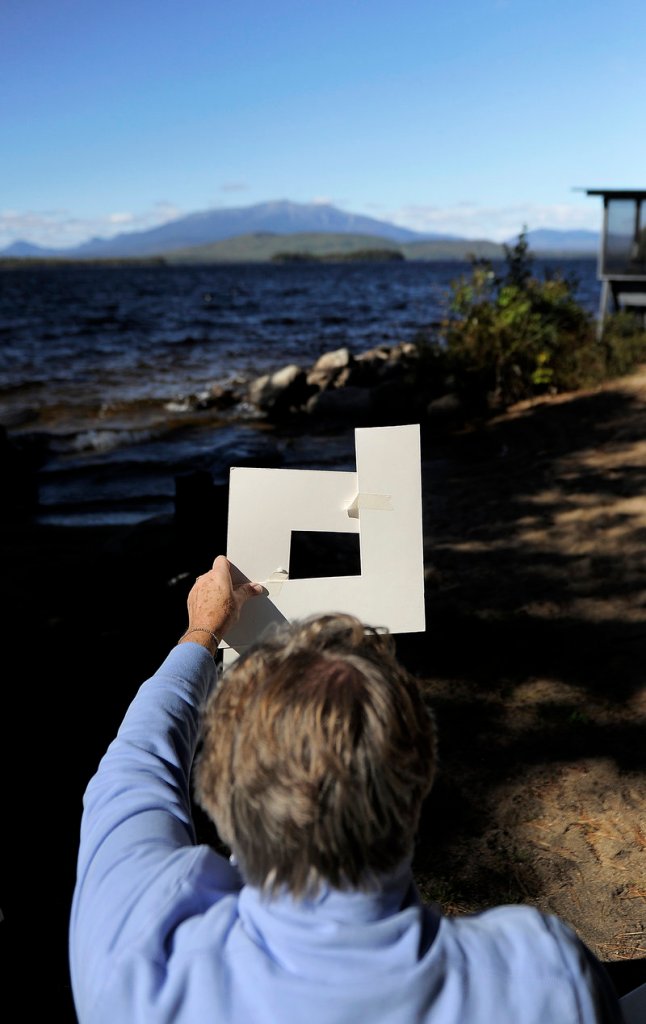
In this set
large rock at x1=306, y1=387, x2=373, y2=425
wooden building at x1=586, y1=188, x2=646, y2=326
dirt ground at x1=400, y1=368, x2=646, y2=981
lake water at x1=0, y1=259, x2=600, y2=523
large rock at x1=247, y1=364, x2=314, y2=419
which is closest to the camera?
dirt ground at x1=400, y1=368, x2=646, y2=981

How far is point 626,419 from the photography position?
9086 millimetres

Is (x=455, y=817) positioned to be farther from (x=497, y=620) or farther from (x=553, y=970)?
(x=553, y=970)

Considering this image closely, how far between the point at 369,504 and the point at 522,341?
9608 mm

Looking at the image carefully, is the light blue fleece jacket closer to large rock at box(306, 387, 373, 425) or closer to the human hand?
the human hand

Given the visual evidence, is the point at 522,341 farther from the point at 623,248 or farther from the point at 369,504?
the point at 369,504

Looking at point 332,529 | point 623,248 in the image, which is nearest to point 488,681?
point 332,529

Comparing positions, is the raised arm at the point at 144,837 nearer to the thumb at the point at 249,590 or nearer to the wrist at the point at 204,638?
the wrist at the point at 204,638

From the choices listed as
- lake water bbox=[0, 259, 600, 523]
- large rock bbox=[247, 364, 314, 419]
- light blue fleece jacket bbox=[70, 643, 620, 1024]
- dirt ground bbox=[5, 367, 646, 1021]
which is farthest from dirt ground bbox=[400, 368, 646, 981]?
large rock bbox=[247, 364, 314, 419]

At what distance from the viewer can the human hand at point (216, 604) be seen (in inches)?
67.6

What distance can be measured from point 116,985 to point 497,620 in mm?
4113

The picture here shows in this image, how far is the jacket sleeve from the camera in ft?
3.64

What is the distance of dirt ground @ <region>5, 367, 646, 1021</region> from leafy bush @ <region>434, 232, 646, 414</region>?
10.9 feet

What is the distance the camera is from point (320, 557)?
604 cm

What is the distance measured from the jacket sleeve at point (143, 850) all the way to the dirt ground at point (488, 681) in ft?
5.30
